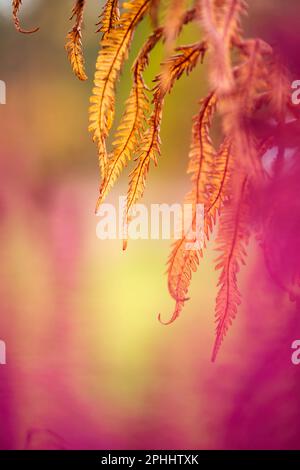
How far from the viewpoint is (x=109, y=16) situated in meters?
1.08

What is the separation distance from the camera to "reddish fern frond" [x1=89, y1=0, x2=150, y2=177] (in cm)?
98

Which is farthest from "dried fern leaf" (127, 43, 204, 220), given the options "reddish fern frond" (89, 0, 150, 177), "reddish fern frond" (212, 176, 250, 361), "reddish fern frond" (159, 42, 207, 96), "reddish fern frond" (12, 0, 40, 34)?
"reddish fern frond" (12, 0, 40, 34)

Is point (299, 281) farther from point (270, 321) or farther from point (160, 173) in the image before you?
point (160, 173)

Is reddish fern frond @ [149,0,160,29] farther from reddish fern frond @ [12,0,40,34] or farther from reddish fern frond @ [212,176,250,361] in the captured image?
reddish fern frond @ [212,176,250,361]

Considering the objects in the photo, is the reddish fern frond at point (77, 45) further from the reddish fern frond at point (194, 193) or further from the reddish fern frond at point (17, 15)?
the reddish fern frond at point (194, 193)

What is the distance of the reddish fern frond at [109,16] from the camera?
3.55ft

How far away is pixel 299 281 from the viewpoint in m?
1.16

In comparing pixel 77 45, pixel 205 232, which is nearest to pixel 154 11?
pixel 77 45

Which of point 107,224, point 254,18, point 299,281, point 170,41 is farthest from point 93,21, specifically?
point 299,281

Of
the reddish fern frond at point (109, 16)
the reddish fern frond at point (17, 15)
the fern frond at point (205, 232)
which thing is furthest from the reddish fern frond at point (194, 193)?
the reddish fern frond at point (17, 15)

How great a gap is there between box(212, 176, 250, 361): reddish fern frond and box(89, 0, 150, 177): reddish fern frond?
35cm

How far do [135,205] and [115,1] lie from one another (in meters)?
0.48

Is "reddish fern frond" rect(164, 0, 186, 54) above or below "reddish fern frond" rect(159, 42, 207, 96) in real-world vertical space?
above

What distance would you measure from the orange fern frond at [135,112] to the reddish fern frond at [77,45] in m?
0.15
